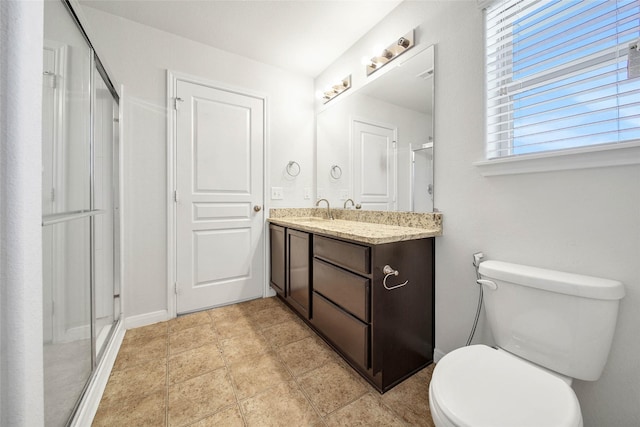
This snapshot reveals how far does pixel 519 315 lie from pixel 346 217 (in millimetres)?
1490

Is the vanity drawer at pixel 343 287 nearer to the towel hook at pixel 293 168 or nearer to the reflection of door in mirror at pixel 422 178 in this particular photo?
the reflection of door in mirror at pixel 422 178

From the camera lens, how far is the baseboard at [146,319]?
77.0 inches

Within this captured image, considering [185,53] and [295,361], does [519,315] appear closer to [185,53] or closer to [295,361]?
[295,361]

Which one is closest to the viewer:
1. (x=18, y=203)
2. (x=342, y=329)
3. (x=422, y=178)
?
(x=18, y=203)

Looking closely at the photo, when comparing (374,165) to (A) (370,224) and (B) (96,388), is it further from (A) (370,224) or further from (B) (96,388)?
(B) (96,388)

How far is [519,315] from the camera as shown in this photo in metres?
1.01

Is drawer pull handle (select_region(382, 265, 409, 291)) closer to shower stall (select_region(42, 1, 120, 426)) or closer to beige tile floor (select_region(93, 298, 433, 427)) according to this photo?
beige tile floor (select_region(93, 298, 433, 427))

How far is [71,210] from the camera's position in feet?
3.70

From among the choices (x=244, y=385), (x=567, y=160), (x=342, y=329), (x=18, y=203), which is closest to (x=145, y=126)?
(x=18, y=203)

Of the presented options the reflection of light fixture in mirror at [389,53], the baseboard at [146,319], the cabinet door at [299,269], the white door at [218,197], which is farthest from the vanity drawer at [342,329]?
the reflection of light fixture in mirror at [389,53]

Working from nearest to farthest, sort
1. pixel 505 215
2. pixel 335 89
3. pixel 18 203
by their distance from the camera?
pixel 18 203
pixel 505 215
pixel 335 89

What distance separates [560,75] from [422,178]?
2.46 feet

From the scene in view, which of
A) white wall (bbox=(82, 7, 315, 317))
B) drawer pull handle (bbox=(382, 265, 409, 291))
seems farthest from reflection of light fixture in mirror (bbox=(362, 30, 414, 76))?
drawer pull handle (bbox=(382, 265, 409, 291))

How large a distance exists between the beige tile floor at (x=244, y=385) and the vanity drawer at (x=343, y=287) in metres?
0.40
